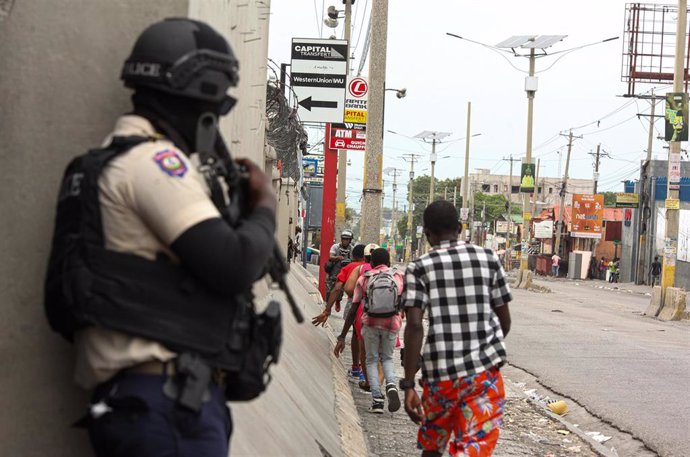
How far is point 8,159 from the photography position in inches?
134

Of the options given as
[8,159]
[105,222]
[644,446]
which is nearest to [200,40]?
[105,222]

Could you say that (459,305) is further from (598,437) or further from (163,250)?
(598,437)

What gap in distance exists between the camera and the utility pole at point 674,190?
2567 centimetres

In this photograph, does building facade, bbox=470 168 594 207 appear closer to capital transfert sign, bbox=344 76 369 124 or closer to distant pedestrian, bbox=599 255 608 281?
distant pedestrian, bbox=599 255 608 281

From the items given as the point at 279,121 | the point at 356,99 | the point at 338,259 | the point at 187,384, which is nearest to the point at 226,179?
the point at 187,384

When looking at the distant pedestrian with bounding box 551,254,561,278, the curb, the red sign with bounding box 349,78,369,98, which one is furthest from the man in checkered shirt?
the distant pedestrian with bounding box 551,254,561,278

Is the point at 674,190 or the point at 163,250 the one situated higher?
the point at 674,190

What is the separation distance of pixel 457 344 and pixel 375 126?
34.0 feet

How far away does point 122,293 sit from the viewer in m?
2.51

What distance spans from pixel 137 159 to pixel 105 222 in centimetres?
19

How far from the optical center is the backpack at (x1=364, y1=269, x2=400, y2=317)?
9.66m

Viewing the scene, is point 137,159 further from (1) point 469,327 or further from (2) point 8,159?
(1) point 469,327

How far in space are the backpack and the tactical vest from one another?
701 centimetres

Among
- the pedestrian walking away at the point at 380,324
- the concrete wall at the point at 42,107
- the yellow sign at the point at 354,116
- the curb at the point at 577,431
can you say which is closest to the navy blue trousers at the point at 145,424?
the concrete wall at the point at 42,107
